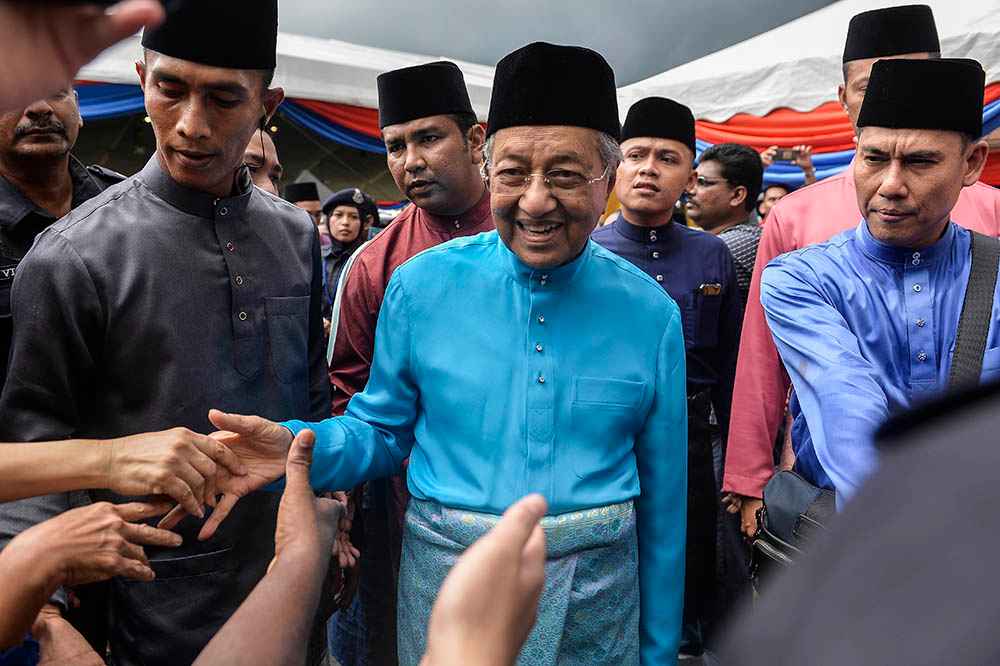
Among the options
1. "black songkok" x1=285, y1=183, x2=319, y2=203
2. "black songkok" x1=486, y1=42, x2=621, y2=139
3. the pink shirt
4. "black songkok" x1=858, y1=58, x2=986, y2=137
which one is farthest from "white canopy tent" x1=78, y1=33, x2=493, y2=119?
"black songkok" x1=858, y1=58, x2=986, y2=137

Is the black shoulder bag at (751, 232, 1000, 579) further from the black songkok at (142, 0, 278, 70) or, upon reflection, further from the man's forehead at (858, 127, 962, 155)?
the black songkok at (142, 0, 278, 70)

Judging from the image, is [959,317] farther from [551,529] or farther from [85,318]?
[85,318]

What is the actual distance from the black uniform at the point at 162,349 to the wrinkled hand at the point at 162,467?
0.89ft

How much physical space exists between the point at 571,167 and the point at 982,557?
155 centimetres

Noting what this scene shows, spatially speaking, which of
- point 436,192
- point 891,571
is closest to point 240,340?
point 436,192

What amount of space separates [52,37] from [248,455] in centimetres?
113

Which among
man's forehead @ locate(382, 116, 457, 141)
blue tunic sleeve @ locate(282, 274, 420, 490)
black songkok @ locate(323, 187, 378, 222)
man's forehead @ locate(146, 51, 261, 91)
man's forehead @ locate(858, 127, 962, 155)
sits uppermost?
man's forehead @ locate(146, 51, 261, 91)

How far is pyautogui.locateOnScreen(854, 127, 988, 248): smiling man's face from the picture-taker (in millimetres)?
2045

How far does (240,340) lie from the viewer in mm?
1968

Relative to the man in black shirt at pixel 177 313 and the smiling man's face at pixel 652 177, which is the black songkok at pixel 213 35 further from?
the smiling man's face at pixel 652 177

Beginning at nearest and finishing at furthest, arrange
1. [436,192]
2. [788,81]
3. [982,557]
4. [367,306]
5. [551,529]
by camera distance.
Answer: [982,557]
[551,529]
[367,306]
[436,192]
[788,81]

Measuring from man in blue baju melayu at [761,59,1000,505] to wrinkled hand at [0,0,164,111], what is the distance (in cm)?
158

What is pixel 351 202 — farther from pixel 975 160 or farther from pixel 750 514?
pixel 975 160

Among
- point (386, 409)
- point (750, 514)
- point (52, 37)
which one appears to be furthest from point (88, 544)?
point (750, 514)
